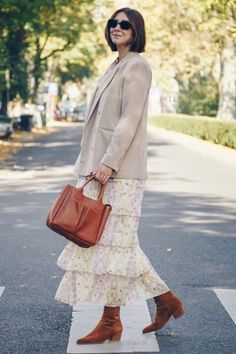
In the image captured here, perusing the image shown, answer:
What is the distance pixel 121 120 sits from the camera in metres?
4.66

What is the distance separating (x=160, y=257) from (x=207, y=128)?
Answer: 2986 centimetres

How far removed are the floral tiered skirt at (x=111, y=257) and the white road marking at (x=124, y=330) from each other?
0.24 meters

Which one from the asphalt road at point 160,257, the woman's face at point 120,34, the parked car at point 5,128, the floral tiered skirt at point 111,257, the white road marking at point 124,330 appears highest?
the woman's face at point 120,34

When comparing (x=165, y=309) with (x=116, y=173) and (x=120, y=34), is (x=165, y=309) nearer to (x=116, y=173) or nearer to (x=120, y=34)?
(x=116, y=173)

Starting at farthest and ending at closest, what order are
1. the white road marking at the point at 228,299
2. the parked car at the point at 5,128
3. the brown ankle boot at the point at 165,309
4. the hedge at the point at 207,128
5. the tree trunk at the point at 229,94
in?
the tree trunk at the point at 229,94 < the parked car at the point at 5,128 < the hedge at the point at 207,128 < the white road marking at the point at 228,299 < the brown ankle boot at the point at 165,309

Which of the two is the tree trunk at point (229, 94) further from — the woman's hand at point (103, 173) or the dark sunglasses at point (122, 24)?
the woman's hand at point (103, 173)

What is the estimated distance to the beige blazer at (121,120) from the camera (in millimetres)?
4652

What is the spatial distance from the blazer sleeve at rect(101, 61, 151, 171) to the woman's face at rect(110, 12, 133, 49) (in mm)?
169

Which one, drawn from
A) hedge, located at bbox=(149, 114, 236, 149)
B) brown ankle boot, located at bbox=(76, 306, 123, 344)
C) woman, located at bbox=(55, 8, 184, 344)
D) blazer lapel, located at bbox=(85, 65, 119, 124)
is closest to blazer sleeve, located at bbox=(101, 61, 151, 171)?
woman, located at bbox=(55, 8, 184, 344)

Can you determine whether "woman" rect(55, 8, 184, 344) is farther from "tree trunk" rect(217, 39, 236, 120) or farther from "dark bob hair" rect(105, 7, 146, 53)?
"tree trunk" rect(217, 39, 236, 120)

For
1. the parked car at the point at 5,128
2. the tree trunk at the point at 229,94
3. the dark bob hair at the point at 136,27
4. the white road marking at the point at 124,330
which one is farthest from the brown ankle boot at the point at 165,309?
the tree trunk at the point at 229,94

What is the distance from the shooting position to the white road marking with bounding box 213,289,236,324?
5763mm

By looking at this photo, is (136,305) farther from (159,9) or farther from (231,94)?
(231,94)

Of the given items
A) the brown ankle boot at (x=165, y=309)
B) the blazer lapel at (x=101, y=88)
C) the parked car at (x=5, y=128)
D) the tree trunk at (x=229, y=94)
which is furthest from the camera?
the tree trunk at (x=229, y=94)
